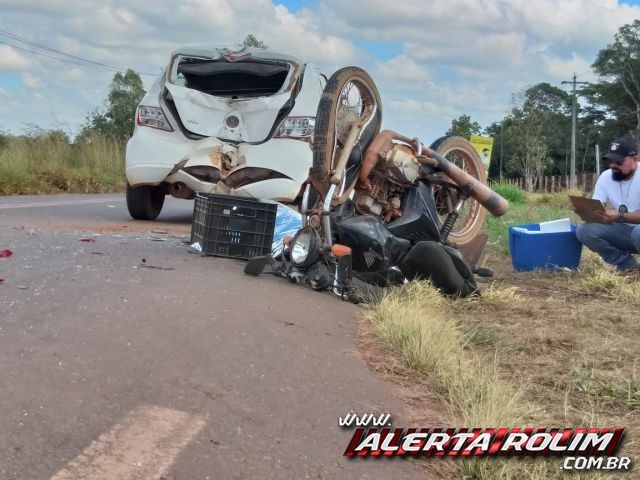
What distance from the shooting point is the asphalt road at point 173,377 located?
2.57 meters

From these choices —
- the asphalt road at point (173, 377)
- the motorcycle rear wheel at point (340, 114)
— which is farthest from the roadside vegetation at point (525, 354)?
the motorcycle rear wheel at point (340, 114)

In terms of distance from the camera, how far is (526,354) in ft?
15.1

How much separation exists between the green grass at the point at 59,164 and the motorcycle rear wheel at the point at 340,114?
1094 cm

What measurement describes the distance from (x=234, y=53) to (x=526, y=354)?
5.54 m

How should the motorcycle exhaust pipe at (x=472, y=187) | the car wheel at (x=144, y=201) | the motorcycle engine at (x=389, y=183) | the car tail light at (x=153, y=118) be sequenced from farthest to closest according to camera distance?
the car wheel at (x=144, y=201), the car tail light at (x=153, y=118), the motorcycle exhaust pipe at (x=472, y=187), the motorcycle engine at (x=389, y=183)

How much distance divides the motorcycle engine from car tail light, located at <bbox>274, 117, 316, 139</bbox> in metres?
1.85

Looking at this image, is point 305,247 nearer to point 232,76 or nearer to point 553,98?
point 232,76

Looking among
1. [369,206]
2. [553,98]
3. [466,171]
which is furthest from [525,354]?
[553,98]

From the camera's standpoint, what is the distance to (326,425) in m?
3.02

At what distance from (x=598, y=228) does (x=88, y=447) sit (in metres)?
6.34

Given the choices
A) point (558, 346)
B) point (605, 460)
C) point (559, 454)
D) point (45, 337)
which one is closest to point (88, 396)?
point (45, 337)

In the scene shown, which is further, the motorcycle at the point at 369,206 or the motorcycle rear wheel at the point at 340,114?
the motorcycle rear wheel at the point at 340,114

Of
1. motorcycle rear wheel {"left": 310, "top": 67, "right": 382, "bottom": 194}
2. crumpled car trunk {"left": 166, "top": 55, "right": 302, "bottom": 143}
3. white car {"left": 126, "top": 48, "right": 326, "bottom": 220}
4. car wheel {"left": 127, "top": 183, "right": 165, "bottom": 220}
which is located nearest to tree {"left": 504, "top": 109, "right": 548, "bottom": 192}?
car wheel {"left": 127, "top": 183, "right": 165, "bottom": 220}

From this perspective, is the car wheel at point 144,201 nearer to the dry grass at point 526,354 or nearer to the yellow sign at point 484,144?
the dry grass at point 526,354
